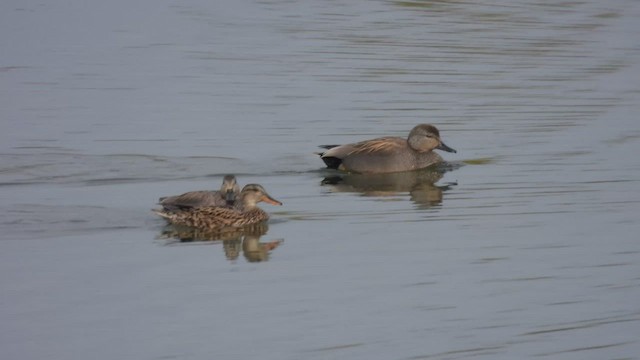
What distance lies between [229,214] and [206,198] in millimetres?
305

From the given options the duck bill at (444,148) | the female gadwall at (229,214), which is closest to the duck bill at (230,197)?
the female gadwall at (229,214)

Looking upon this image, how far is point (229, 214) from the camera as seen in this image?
15.0 metres

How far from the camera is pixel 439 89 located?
21.1m

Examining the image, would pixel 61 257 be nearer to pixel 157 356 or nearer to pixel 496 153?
pixel 157 356

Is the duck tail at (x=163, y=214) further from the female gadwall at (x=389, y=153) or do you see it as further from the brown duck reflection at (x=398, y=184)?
the female gadwall at (x=389, y=153)

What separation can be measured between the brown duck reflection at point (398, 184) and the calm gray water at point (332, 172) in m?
0.06

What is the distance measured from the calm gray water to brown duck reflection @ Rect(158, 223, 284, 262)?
57mm

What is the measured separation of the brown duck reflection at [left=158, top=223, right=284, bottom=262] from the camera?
13952 mm

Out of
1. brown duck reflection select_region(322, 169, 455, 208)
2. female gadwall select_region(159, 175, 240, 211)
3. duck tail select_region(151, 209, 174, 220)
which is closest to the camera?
duck tail select_region(151, 209, 174, 220)

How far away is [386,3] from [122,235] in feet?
46.4

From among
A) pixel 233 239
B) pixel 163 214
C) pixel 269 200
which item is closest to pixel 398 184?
pixel 269 200

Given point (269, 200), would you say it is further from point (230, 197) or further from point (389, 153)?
point (389, 153)

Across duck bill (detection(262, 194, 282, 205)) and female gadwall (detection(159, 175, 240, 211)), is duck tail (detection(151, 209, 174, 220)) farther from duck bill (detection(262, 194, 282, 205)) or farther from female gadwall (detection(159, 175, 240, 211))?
duck bill (detection(262, 194, 282, 205))

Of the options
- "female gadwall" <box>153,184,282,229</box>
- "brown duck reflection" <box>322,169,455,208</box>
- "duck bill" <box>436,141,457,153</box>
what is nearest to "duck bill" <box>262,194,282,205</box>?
"female gadwall" <box>153,184,282,229</box>
